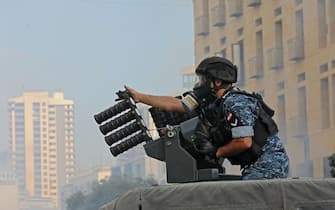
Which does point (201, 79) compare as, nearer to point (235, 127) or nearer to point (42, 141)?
point (235, 127)

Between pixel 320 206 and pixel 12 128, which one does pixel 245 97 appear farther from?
pixel 12 128

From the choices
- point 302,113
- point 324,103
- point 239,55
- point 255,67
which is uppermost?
point 239,55

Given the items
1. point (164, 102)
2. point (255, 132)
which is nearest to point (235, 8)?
point (164, 102)

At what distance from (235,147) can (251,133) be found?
0.08 metres

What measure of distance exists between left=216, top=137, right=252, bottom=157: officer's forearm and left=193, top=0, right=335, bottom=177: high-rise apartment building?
16.4 meters

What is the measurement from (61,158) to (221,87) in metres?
19.6

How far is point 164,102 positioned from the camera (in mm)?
5062

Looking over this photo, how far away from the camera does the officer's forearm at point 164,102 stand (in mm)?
5043

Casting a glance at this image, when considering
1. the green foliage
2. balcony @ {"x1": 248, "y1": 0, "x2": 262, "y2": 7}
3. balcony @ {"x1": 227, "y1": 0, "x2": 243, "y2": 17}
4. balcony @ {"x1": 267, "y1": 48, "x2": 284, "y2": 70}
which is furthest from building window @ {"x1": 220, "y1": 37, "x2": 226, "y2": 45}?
the green foliage

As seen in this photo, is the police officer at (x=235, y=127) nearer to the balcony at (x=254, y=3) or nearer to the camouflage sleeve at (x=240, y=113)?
the camouflage sleeve at (x=240, y=113)

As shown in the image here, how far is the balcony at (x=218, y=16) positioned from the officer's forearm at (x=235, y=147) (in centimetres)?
1628

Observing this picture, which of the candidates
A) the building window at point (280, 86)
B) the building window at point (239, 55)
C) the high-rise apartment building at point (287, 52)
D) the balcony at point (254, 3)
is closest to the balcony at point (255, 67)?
the high-rise apartment building at point (287, 52)

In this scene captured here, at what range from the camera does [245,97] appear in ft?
15.3

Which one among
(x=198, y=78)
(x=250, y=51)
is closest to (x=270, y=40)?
(x=250, y=51)
